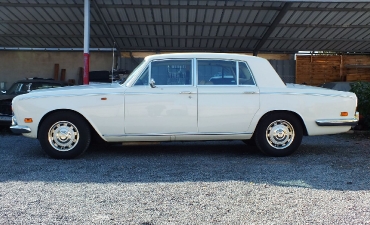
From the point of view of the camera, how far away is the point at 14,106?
6344mm

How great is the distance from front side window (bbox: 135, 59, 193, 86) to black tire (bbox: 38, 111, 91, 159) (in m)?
1.08

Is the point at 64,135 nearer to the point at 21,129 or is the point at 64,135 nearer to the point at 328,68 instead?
the point at 21,129

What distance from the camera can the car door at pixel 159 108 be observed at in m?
6.31

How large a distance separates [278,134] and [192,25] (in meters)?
8.83

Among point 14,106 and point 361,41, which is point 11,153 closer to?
point 14,106

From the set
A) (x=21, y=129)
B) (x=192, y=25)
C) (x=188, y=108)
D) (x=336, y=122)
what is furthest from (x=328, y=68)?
(x=21, y=129)

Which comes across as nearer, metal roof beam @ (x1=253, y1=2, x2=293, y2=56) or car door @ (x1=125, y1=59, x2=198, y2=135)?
car door @ (x1=125, y1=59, x2=198, y2=135)

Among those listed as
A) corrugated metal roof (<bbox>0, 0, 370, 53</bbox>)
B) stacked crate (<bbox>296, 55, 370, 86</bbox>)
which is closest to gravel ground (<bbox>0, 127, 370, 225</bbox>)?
corrugated metal roof (<bbox>0, 0, 370, 53</bbox>)

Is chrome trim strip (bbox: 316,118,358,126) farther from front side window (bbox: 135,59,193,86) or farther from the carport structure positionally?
the carport structure

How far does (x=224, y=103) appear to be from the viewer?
6.41 metres

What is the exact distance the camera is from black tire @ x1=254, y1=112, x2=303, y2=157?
6.52 meters

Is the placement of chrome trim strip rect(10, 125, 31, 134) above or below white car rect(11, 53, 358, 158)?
below

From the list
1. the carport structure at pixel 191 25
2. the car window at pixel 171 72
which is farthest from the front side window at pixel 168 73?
the carport structure at pixel 191 25

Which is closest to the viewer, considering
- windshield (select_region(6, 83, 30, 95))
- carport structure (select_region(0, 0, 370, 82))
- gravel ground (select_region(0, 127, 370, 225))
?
gravel ground (select_region(0, 127, 370, 225))
